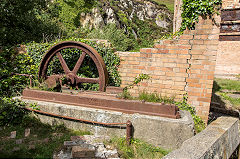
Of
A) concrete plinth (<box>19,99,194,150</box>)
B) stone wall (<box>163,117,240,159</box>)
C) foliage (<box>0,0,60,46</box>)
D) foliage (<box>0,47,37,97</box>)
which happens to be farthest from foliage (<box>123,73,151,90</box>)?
foliage (<box>0,0,60,46</box>)

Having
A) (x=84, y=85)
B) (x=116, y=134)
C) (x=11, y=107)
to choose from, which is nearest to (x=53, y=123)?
(x=11, y=107)

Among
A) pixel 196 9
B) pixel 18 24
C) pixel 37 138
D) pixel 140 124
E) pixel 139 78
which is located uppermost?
pixel 18 24

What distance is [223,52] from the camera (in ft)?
45.1

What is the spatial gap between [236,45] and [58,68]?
13384 millimetres

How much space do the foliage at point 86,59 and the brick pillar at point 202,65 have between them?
193cm

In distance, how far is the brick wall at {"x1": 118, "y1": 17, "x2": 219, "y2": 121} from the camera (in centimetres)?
366

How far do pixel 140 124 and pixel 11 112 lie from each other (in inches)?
106

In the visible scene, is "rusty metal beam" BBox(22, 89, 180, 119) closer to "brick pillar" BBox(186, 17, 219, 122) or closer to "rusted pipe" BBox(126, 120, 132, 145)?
"rusted pipe" BBox(126, 120, 132, 145)

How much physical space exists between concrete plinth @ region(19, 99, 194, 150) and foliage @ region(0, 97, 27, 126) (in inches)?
22.4

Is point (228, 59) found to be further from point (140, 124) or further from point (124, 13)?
point (140, 124)

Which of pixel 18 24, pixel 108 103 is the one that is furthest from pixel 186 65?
pixel 18 24

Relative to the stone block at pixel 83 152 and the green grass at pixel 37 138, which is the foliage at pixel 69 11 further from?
the stone block at pixel 83 152

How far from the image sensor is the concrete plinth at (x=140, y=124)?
112 inches

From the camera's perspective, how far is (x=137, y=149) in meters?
2.93
